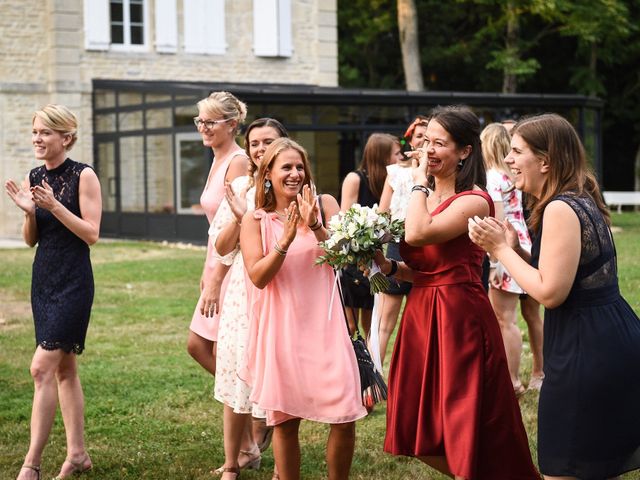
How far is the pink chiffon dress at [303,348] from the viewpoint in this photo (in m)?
5.01

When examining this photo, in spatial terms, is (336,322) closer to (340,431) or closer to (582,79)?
(340,431)

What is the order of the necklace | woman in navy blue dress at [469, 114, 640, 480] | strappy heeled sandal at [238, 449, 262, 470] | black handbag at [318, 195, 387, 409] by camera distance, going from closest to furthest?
1. woman in navy blue dress at [469, 114, 640, 480]
2. the necklace
3. black handbag at [318, 195, 387, 409]
4. strappy heeled sandal at [238, 449, 262, 470]

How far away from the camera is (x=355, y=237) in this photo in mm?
4797

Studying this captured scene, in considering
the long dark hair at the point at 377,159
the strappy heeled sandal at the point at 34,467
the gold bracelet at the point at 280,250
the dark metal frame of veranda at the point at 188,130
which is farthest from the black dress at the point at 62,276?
the dark metal frame of veranda at the point at 188,130

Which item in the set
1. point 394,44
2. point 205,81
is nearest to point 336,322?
point 205,81

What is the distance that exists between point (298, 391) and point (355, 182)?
391cm

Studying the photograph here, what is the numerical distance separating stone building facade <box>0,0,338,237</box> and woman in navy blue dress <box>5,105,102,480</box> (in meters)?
19.8

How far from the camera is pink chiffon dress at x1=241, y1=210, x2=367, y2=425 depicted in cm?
501

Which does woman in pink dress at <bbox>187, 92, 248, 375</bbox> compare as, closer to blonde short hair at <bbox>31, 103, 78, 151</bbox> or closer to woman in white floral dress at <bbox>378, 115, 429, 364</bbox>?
blonde short hair at <bbox>31, 103, 78, 151</bbox>

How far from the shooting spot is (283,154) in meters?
5.16

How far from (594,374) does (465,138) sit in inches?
51.9

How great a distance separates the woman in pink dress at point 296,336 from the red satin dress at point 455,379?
0.85ft

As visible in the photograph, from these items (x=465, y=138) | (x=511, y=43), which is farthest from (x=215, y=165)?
(x=511, y=43)

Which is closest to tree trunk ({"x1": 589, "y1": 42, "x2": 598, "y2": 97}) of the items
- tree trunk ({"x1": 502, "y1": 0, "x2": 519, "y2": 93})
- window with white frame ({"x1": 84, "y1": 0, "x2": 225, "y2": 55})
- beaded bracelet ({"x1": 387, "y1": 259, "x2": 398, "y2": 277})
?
tree trunk ({"x1": 502, "y1": 0, "x2": 519, "y2": 93})
